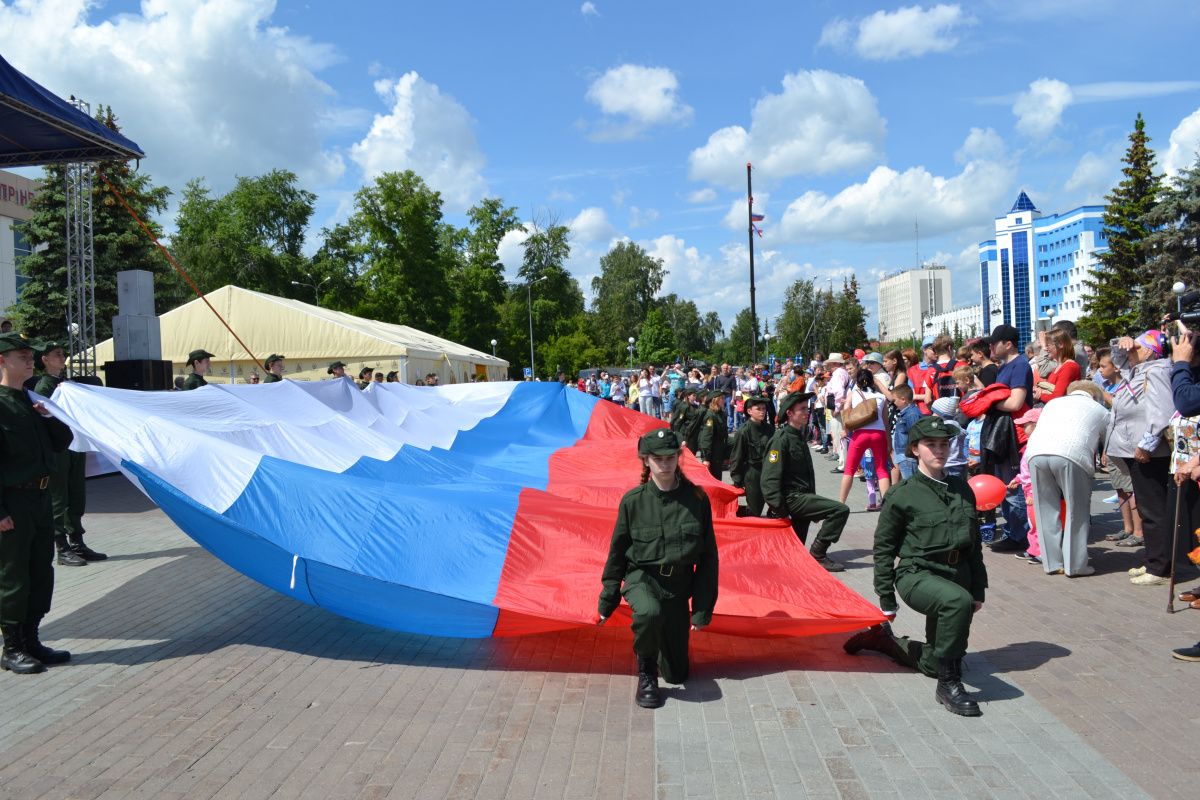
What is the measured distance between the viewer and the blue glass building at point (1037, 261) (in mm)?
130375

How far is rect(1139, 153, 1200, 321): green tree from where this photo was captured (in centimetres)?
3641

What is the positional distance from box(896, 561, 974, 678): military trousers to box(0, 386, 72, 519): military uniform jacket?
205 inches

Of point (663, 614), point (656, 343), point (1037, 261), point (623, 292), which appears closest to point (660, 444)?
point (663, 614)

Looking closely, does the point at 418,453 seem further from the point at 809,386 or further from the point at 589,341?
the point at 589,341

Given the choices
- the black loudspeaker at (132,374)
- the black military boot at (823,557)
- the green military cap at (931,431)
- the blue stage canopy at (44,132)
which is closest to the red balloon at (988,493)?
the black military boot at (823,557)

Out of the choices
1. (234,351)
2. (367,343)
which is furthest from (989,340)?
(234,351)

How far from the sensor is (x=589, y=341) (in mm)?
72500

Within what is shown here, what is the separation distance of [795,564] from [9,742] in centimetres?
452

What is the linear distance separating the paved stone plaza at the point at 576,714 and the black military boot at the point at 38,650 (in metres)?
0.13

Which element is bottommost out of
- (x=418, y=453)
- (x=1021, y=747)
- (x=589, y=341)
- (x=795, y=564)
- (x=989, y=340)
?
(x=1021, y=747)

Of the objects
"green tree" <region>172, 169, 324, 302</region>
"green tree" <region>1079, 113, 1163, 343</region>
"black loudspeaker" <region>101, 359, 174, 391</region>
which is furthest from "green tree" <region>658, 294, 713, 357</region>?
"black loudspeaker" <region>101, 359, 174, 391</region>

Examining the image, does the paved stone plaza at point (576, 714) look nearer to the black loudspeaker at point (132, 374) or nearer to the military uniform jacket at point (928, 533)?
the military uniform jacket at point (928, 533)

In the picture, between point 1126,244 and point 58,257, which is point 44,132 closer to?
point 58,257

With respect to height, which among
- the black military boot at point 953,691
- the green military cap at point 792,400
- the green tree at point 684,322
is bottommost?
the black military boot at point 953,691
